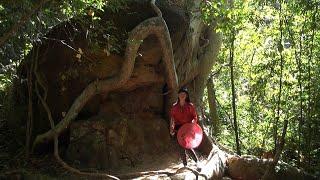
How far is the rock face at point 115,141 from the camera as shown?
8.00 metres

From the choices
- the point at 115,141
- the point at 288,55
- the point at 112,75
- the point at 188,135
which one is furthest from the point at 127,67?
the point at 288,55

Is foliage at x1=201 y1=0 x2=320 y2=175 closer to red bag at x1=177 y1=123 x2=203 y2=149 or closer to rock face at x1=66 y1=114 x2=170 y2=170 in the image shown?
red bag at x1=177 y1=123 x2=203 y2=149

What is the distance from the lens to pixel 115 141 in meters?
8.34

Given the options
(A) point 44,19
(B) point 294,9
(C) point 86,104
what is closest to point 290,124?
(B) point 294,9

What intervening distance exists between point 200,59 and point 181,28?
1052 mm

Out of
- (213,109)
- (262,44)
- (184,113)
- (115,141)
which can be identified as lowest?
(115,141)

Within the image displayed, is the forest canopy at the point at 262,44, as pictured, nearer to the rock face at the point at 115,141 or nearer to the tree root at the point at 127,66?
the tree root at the point at 127,66

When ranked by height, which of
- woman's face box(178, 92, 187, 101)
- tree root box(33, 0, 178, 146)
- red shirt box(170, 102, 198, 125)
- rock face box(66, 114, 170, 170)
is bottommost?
rock face box(66, 114, 170, 170)

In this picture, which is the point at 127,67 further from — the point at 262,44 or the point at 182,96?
the point at 262,44

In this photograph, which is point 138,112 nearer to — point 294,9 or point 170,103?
point 170,103

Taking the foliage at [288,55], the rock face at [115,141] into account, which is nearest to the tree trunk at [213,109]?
the foliage at [288,55]

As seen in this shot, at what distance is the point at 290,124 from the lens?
9.70 metres

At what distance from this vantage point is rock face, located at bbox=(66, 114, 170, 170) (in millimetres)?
7996

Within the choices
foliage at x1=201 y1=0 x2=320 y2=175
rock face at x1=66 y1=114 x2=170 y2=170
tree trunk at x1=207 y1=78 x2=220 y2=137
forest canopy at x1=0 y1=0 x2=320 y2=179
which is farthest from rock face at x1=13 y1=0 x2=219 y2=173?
tree trunk at x1=207 y1=78 x2=220 y2=137
